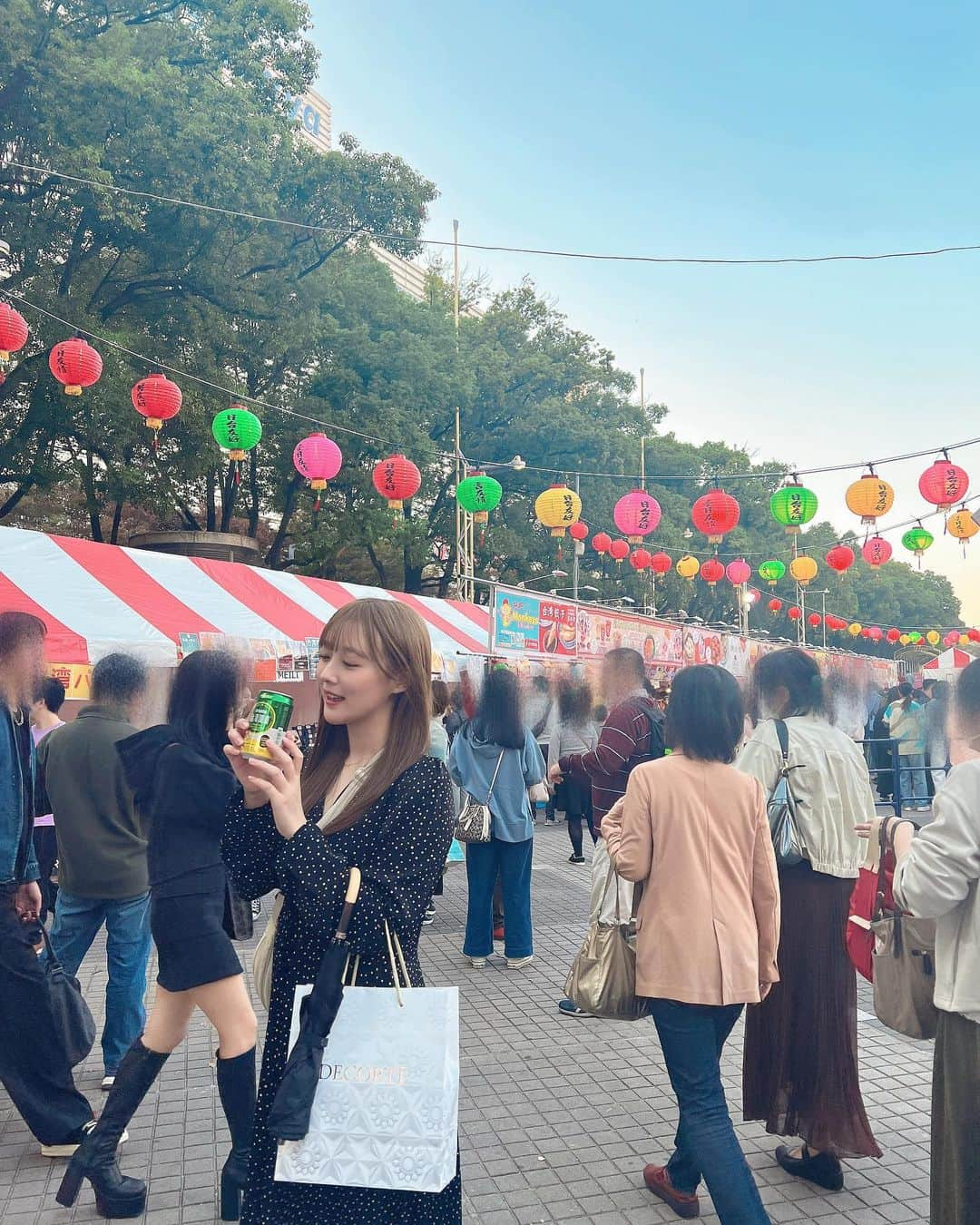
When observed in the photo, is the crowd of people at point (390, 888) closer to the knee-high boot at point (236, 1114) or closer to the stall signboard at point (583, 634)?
the knee-high boot at point (236, 1114)

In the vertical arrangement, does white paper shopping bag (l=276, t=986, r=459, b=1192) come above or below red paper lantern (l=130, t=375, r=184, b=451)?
below

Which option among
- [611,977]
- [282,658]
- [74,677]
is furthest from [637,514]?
[611,977]

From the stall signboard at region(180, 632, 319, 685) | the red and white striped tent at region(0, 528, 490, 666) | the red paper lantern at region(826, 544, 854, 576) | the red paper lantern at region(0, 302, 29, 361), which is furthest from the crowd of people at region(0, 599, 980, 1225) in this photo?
the red paper lantern at region(826, 544, 854, 576)

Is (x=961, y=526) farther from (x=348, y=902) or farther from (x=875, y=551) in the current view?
(x=348, y=902)

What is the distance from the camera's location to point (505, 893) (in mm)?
5883

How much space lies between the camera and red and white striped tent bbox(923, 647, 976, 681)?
10.9 m

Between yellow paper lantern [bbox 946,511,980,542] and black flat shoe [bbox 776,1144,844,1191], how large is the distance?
43.3 ft

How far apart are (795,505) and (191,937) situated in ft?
34.4

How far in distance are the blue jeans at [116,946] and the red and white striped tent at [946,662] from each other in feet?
25.3

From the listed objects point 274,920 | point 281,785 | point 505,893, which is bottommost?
point 505,893

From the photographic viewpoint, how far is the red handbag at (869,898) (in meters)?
2.69

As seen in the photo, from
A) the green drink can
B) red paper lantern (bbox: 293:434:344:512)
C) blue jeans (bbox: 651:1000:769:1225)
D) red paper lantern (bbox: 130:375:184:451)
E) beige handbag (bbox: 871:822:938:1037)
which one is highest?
red paper lantern (bbox: 130:375:184:451)

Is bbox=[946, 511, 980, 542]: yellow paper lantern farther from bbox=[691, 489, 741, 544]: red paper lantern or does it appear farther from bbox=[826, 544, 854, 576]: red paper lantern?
bbox=[691, 489, 741, 544]: red paper lantern

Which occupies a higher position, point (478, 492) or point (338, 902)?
point (478, 492)
